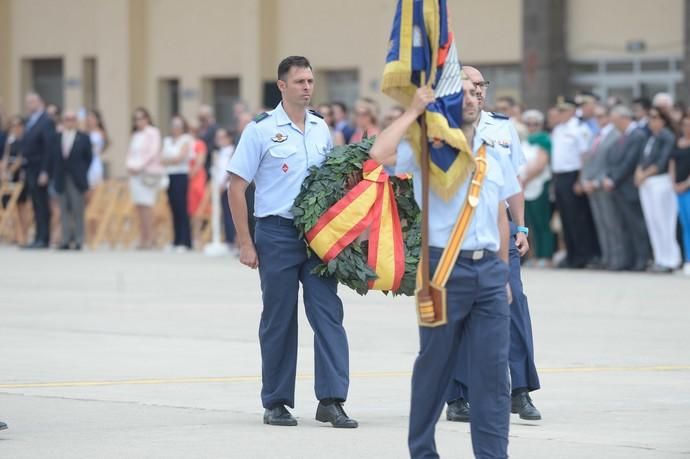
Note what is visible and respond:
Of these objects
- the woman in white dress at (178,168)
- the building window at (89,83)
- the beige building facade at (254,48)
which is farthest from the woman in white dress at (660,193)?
the building window at (89,83)

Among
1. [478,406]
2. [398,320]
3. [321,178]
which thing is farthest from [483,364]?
[398,320]

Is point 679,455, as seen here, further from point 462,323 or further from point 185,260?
point 185,260

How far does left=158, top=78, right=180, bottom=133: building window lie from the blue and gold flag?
3272 cm

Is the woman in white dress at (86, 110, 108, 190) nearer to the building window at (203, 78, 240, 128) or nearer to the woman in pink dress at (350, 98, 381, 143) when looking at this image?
the woman in pink dress at (350, 98, 381, 143)

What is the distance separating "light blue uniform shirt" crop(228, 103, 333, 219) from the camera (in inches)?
380

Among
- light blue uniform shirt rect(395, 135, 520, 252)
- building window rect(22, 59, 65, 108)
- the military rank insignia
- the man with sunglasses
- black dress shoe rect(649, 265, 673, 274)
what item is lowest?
black dress shoe rect(649, 265, 673, 274)

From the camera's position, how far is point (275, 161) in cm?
969

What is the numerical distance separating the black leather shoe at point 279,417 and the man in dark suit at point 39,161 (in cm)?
1783

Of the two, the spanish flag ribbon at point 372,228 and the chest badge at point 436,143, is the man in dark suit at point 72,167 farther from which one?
the chest badge at point 436,143

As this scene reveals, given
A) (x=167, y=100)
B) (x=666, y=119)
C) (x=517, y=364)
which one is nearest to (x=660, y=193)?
(x=666, y=119)

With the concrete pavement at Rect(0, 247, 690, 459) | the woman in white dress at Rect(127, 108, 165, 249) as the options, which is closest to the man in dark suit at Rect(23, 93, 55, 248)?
the woman in white dress at Rect(127, 108, 165, 249)

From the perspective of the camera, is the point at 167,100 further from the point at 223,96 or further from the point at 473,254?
the point at 473,254

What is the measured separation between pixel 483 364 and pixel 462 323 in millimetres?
203

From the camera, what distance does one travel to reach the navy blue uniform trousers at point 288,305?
9531 mm
